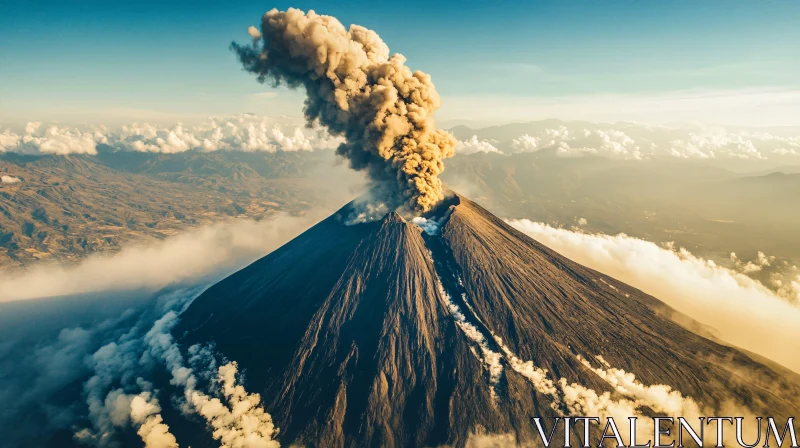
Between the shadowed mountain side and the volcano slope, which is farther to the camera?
the volcano slope

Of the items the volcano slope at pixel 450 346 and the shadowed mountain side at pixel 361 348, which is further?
the volcano slope at pixel 450 346

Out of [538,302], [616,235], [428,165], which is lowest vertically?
[616,235]

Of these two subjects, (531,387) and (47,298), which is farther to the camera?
(47,298)

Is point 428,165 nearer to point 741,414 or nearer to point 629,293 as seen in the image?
point 629,293

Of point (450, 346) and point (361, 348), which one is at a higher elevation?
point (361, 348)

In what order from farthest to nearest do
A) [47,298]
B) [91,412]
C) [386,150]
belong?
[47,298]
[386,150]
[91,412]

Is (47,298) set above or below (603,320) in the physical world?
below

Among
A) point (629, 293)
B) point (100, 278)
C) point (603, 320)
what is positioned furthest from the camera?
point (100, 278)

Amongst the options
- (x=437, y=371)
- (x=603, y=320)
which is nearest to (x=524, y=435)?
(x=437, y=371)
